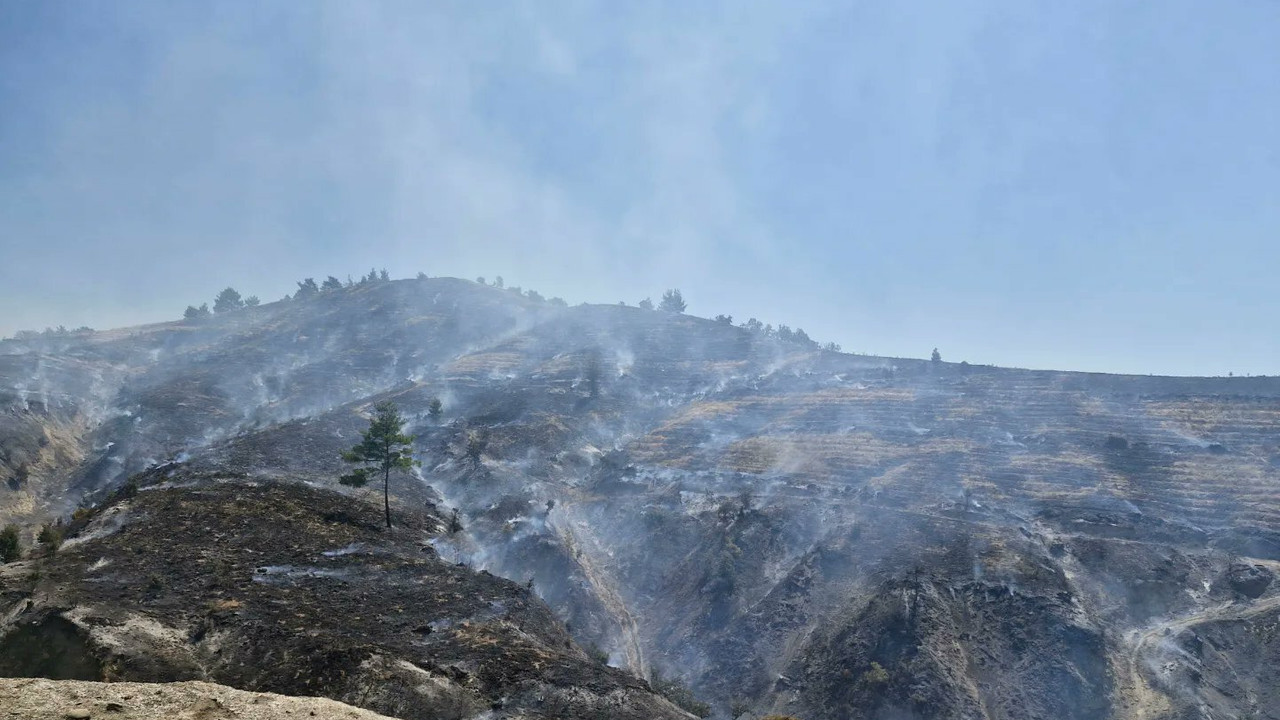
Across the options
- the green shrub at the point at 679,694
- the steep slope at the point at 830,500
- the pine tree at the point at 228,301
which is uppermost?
the pine tree at the point at 228,301

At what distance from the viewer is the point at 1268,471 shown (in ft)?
141

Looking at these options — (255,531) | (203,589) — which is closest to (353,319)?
(255,531)

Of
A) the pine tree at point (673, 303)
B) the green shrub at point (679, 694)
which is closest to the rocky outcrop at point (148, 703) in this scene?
the green shrub at point (679, 694)

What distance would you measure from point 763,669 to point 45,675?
32.3 m

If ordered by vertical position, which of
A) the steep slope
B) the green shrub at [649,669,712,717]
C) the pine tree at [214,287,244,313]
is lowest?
the green shrub at [649,669,712,717]

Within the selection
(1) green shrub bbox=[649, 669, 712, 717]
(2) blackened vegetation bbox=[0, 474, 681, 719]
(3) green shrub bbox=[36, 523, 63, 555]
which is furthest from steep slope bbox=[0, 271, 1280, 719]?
(3) green shrub bbox=[36, 523, 63, 555]

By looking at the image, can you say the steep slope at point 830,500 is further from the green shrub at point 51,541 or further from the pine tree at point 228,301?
the pine tree at point 228,301

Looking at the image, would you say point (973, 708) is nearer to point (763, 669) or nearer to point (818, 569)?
point (763, 669)

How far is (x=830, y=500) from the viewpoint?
4984cm

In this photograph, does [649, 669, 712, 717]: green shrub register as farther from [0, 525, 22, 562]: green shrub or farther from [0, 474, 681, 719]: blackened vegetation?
[0, 525, 22, 562]: green shrub

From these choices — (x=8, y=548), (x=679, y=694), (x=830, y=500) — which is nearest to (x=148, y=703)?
(x=8, y=548)

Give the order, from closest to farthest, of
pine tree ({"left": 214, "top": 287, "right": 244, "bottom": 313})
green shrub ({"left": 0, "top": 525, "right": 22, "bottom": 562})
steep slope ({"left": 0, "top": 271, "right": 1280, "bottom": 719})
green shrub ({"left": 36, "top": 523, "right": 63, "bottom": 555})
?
green shrub ({"left": 36, "top": 523, "right": 63, "bottom": 555}), green shrub ({"left": 0, "top": 525, "right": 22, "bottom": 562}), steep slope ({"left": 0, "top": 271, "right": 1280, "bottom": 719}), pine tree ({"left": 214, "top": 287, "right": 244, "bottom": 313})

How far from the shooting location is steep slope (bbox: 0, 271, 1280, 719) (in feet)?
106

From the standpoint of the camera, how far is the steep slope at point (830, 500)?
3244 centimetres
